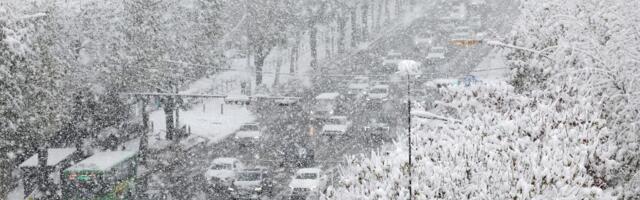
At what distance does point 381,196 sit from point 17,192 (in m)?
27.6

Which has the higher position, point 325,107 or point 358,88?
point 358,88

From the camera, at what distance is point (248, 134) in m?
42.8

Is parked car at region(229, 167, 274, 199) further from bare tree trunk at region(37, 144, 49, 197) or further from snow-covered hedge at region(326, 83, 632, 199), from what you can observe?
snow-covered hedge at region(326, 83, 632, 199)

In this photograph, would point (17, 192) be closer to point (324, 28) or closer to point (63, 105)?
point (63, 105)

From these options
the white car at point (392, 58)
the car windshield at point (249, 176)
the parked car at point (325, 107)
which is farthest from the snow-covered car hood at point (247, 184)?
the white car at point (392, 58)

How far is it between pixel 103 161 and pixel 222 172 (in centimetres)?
592

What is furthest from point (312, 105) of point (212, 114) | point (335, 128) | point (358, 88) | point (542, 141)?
point (542, 141)

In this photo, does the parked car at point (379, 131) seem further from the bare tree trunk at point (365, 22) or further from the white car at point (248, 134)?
the bare tree trunk at point (365, 22)

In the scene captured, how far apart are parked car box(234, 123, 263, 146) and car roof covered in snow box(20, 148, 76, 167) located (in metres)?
9.46

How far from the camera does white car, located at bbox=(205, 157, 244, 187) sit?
111 feet

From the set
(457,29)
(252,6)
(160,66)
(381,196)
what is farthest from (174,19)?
(457,29)

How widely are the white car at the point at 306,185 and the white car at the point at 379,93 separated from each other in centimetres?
1973

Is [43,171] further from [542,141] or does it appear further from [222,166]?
[542,141]

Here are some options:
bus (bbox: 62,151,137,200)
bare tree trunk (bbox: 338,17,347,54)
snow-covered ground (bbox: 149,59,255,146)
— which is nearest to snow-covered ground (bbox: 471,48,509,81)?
bare tree trunk (bbox: 338,17,347,54)
